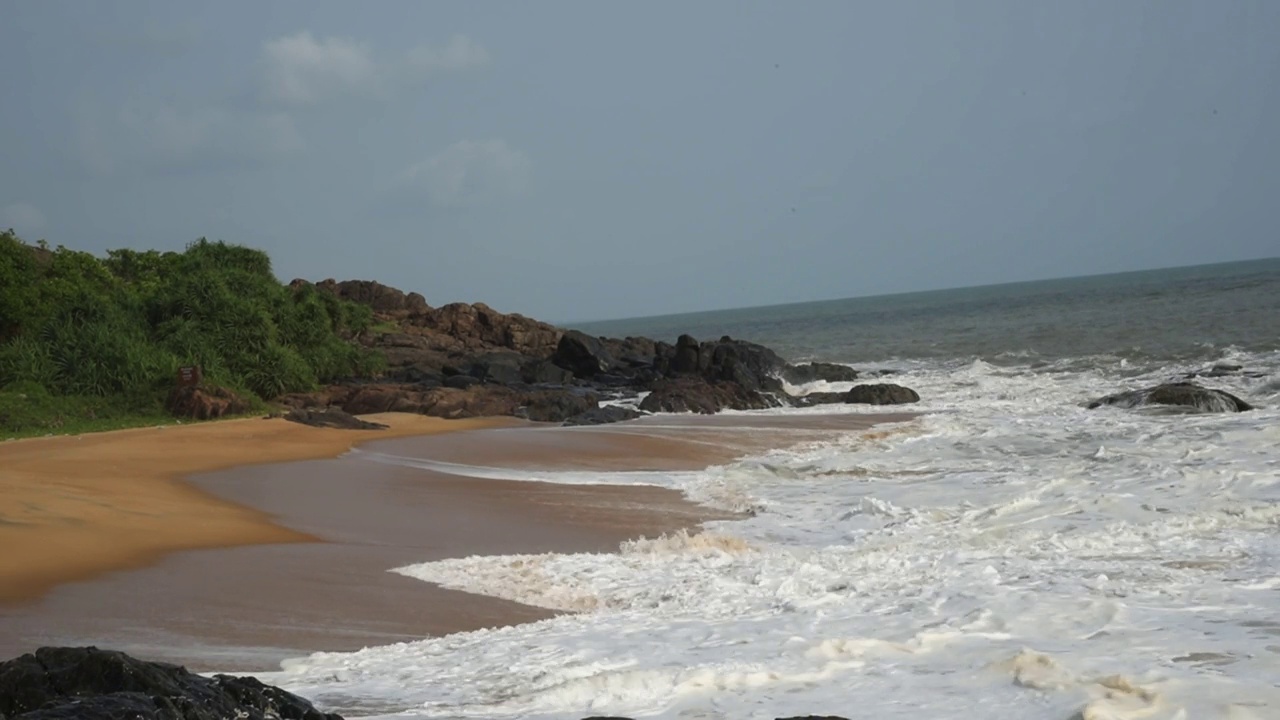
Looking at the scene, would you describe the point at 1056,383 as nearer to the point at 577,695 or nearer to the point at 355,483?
the point at 355,483

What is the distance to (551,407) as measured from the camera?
2502 centimetres

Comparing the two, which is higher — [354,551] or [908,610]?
[354,551]

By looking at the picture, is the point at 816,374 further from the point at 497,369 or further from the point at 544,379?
the point at 497,369

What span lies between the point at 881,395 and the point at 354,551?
65.8ft

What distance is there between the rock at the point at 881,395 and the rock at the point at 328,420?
12130mm

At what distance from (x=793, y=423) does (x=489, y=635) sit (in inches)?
632

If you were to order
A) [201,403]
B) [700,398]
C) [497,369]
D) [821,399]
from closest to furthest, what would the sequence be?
1. [201,403]
2. [700,398]
3. [821,399]
4. [497,369]

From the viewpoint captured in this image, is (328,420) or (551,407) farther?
(551,407)

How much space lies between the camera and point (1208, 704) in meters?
5.20

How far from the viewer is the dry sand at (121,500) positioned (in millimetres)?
8883

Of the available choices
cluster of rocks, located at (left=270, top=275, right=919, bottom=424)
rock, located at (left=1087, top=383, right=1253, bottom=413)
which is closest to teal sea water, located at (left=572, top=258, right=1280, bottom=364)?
cluster of rocks, located at (left=270, top=275, right=919, bottom=424)

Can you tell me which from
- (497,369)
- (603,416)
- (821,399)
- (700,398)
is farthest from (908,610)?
(497,369)

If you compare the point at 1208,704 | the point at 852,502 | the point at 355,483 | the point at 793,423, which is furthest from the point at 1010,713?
the point at 793,423

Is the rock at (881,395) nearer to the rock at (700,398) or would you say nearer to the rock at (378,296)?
the rock at (700,398)
